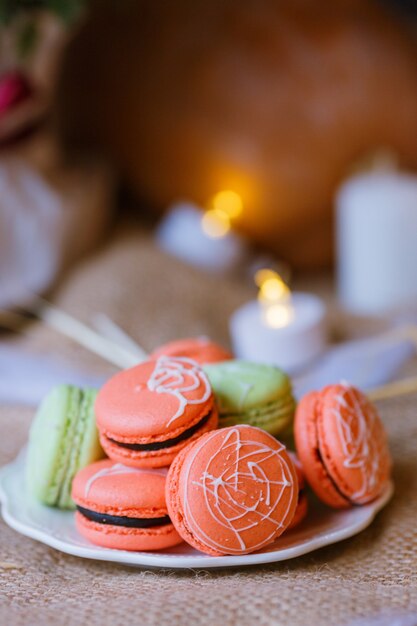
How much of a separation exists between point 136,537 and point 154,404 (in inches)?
4.0

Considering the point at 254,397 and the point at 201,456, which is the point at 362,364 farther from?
the point at 201,456

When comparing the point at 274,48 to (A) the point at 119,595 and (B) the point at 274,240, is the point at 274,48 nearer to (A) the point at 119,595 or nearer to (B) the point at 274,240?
(B) the point at 274,240

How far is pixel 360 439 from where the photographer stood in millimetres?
653

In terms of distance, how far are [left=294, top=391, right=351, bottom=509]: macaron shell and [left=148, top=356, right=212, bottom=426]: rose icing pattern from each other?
0.09m

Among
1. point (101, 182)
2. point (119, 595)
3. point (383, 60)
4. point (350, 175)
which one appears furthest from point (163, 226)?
point (119, 595)

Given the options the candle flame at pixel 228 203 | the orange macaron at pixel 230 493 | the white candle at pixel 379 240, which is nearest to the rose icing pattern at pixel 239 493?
the orange macaron at pixel 230 493

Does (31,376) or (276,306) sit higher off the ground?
(276,306)

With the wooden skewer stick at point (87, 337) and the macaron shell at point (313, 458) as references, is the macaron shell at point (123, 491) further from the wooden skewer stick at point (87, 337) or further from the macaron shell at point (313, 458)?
the wooden skewer stick at point (87, 337)

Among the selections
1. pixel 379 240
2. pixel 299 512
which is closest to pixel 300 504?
pixel 299 512

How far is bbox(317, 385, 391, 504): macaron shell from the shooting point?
2.10 ft

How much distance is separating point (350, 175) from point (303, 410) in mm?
923

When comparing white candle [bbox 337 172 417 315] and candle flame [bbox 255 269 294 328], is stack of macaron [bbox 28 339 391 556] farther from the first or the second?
white candle [bbox 337 172 417 315]

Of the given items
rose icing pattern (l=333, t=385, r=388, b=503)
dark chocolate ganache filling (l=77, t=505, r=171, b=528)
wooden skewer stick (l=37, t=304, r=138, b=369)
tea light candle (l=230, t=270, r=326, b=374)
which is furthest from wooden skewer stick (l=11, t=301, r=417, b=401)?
dark chocolate ganache filling (l=77, t=505, r=171, b=528)

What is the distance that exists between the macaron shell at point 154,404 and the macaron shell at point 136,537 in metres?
0.07
